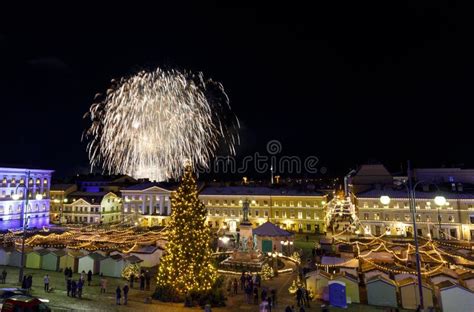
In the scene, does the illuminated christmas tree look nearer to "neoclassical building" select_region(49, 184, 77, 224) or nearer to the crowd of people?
the crowd of people

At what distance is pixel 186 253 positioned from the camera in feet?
76.5

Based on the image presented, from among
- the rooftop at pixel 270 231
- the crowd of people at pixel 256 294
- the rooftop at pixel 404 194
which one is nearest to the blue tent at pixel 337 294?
the crowd of people at pixel 256 294

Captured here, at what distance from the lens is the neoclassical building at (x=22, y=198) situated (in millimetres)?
68162

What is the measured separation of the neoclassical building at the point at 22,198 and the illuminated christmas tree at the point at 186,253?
172 ft

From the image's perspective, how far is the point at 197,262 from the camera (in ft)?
76.6

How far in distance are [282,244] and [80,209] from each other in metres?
57.1

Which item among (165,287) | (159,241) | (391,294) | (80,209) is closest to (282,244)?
(159,241)

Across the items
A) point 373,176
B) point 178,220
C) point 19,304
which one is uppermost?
point 373,176

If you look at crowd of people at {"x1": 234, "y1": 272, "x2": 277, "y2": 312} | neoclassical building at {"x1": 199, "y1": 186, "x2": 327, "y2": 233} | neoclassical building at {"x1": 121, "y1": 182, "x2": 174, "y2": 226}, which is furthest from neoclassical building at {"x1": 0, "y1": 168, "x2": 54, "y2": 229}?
crowd of people at {"x1": 234, "y1": 272, "x2": 277, "y2": 312}

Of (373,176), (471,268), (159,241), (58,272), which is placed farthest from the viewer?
(373,176)

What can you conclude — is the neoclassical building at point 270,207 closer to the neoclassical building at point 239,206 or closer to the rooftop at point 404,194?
the neoclassical building at point 239,206

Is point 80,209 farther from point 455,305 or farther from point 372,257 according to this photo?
point 455,305

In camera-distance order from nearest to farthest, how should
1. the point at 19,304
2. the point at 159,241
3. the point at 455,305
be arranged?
the point at 19,304 → the point at 455,305 → the point at 159,241

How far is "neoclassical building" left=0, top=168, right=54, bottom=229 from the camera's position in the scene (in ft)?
224
